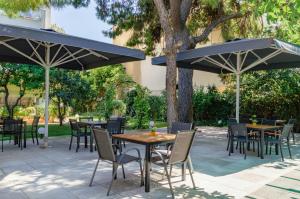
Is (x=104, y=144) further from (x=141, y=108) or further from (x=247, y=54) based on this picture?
(x=141, y=108)

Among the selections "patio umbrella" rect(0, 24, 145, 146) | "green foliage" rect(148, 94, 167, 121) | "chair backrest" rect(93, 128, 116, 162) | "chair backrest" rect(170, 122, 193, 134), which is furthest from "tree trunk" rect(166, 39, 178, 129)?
"green foliage" rect(148, 94, 167, 121)

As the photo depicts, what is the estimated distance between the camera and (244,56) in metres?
9.74

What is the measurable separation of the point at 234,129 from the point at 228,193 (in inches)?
123

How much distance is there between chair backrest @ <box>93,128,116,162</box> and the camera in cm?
445

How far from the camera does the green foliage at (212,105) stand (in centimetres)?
1538

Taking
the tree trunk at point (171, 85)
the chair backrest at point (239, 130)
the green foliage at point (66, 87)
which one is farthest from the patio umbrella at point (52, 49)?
the chair backrest at point (239, 130)

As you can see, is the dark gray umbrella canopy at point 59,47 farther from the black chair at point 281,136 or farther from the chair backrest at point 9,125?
the black chair at point 281,136

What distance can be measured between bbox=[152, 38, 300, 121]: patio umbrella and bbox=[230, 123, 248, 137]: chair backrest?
1.89 metres

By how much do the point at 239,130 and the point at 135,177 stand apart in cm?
326

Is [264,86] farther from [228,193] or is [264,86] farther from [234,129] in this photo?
[228,193]

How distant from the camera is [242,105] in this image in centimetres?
1430

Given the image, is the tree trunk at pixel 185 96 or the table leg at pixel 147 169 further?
the tree trunk at pixel 185 96

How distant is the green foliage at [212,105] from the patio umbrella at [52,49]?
7497mm

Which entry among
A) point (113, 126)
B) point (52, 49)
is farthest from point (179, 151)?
point (52, 49)
